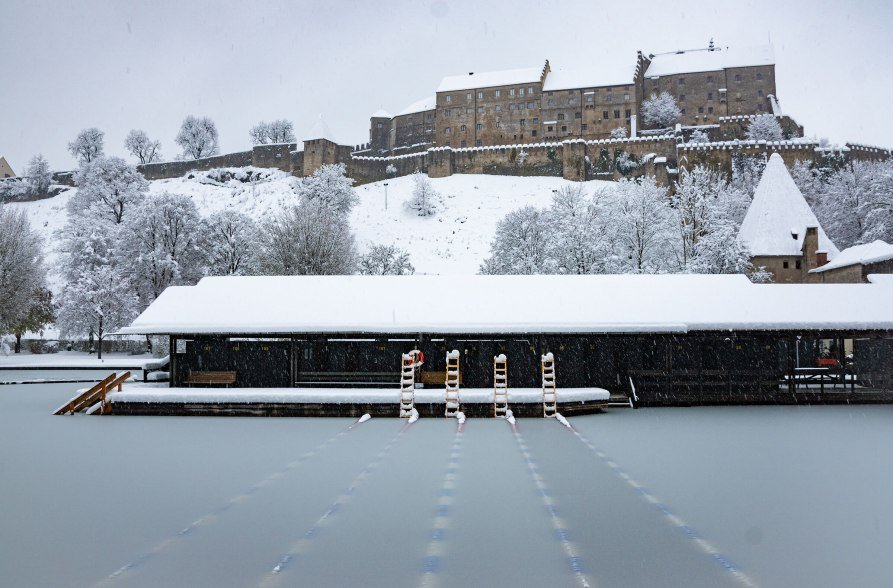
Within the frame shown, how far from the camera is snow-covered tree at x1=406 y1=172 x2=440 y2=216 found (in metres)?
73.8

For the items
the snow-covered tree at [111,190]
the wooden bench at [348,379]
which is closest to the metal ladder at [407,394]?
the wooden bench at [348,379]

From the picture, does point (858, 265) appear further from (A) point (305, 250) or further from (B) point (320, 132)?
(B) point (320, 132)

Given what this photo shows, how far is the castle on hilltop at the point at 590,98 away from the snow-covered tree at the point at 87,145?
43.2m

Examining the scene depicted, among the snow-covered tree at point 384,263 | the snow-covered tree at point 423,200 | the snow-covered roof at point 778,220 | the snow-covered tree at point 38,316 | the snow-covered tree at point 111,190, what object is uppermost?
the snow-covered tree at point 423,200

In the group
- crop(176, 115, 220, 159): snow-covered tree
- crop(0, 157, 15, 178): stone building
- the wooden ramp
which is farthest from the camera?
crop(0, 157, 15, 178): stone building

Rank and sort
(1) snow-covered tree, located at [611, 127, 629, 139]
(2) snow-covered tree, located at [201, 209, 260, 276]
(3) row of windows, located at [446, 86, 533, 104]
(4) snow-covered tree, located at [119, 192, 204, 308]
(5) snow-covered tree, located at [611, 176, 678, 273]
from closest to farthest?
1. (5) snow-covered tree, located at [611, 176, 678, 273]
2. (4) snow-covered tree, located at [119, 192, 204, 308]
3. (2) snow-covered tree, located at [201, 209, 260, 276]
4. (1) snow-covered tree, located at [611, 127, 629, 139]
5. (3) row of windows, located at [446, 86, 533, 104]

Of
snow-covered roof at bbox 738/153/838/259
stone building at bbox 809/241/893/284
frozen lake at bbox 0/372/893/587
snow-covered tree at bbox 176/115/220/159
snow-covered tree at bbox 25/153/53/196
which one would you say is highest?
snow-covered tree at bbox 176/115/220/159

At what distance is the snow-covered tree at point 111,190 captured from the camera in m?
50.1

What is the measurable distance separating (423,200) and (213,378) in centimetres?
5461

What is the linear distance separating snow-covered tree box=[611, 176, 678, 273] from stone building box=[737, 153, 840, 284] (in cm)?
557

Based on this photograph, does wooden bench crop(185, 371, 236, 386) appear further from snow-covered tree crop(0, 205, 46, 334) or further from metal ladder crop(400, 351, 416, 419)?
snow-covered tree crop(0, 205, 46, 334)

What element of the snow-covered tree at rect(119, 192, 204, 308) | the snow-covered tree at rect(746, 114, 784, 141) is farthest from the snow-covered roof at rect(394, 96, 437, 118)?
the snow-covered tree at rect(119, 192, 204, 308)

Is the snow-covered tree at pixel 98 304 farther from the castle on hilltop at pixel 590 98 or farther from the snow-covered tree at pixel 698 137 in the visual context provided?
the snow-covered tree at pixel 698 137

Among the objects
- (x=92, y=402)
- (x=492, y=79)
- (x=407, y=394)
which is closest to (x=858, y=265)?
(x=407, y=394)
